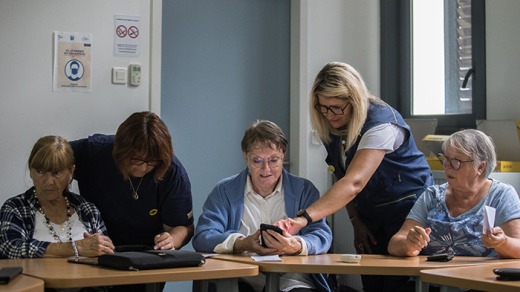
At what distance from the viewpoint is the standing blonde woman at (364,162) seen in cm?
337

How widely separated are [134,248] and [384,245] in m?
1.15

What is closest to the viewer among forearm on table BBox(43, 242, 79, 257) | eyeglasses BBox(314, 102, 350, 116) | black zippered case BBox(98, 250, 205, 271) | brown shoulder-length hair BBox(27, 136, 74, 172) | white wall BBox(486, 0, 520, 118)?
black zippered case BBox(98, 250, 205, 271)

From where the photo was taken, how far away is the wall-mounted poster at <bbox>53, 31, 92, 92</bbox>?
4.52m

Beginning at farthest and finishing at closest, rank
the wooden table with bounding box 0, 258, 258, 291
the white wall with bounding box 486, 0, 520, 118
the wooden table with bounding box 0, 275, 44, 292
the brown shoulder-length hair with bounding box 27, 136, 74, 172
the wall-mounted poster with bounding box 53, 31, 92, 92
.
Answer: the wall-mounted poster with bounding box 53, 31, 92, 92, the white wall with bounding box 486, 0, 520, 118, the brown shoulder-length hair with bounding box 27, 136, 74, 172, the wooden table with bounding box 0, 258, 258, 291, the wooden table with bounding box 0, 275, 44, 292

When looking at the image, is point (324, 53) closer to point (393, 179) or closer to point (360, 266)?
point (393, 179)

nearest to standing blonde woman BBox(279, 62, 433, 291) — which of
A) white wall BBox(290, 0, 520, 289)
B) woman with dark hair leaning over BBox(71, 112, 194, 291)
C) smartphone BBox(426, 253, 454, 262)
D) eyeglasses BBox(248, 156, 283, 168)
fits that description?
eyeglasses BBox(248, 156, 283, 168)

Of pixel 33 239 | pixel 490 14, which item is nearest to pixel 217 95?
pixel 490 14

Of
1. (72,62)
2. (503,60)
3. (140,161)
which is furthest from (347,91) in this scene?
(72,62)

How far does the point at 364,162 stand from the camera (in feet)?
11.1

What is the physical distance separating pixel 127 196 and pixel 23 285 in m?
1.14

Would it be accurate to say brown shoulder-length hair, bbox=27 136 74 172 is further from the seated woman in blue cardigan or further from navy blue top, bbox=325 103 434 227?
navy blue top, bbox=325 103 434 227

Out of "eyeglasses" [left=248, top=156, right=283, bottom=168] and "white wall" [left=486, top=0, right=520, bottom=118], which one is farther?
"white wall" [left=486, top=0, right=520, bottom=118]

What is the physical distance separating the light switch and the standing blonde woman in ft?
5.09

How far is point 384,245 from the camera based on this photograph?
3607mm
